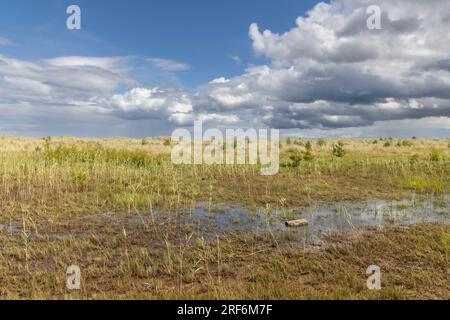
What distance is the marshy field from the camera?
641 cm

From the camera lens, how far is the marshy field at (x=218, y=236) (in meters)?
6.41

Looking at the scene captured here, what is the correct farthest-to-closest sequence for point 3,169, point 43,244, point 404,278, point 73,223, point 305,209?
point 3,169
point 305,209
point 73,223
point 43,244
point 404,278

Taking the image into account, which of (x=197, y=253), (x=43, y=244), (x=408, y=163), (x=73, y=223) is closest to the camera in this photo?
(x=197, y=253)

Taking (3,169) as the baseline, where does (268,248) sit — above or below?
below

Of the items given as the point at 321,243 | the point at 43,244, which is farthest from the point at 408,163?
the point at 43,244

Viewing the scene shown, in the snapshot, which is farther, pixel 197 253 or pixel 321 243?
pixel 321 243

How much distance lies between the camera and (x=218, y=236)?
365 inches

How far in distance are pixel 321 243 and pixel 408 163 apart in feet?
57.2

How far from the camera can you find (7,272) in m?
7.05

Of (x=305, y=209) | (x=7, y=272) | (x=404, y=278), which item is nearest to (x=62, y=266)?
(x=7, y=272)
